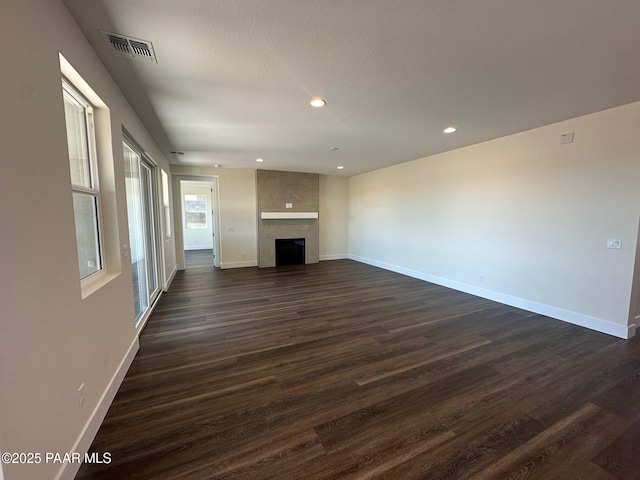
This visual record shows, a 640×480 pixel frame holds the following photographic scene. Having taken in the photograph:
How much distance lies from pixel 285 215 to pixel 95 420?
592 cm

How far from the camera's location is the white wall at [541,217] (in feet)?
9.91

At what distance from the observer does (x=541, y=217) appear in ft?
12.1

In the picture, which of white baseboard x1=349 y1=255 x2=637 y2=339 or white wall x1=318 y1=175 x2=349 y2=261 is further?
white wall x1=318 y1=175 x2=349 y2=261

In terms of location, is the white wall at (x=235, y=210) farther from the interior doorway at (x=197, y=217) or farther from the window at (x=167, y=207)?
the interior doorway at (x=197, y=217)

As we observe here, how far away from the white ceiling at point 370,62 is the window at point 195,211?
261 inches

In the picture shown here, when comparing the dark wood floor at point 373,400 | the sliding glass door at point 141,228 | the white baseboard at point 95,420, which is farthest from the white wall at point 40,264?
the sliding glass door at point 141,228

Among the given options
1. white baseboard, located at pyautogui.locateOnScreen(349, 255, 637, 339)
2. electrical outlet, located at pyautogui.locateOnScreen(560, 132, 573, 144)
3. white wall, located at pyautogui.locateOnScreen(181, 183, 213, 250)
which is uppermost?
electrical outlet, located at pyautogui.locateOnScreen(560, 132, 573, 144)

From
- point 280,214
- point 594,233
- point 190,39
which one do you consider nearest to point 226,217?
point 280,214

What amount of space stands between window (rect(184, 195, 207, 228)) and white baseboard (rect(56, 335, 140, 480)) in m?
8.37

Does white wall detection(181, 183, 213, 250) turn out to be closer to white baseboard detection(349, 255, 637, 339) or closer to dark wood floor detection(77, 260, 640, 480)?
dark wood floor detection(77, 260, 640, 480)

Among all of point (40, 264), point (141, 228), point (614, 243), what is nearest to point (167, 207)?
point (141, 228)

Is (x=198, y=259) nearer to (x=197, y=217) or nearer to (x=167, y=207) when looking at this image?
(x=197, y=217)

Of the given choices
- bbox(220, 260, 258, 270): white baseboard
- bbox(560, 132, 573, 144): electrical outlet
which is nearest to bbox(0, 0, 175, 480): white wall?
bbox(560, 132, 573, 144): electrical outlet

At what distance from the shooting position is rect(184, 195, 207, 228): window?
32.3 ft
